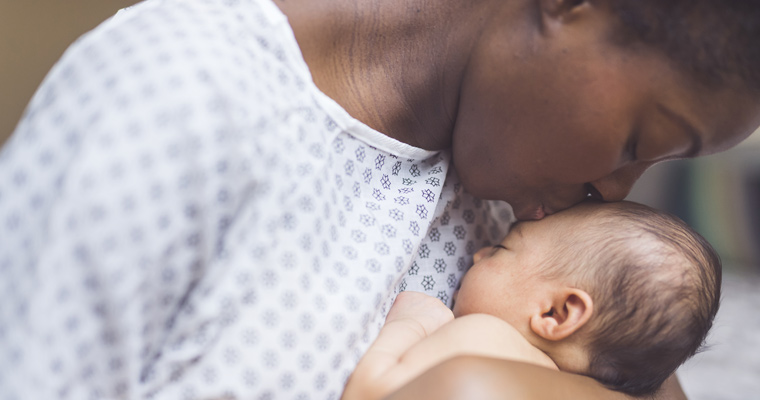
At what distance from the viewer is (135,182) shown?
657mm

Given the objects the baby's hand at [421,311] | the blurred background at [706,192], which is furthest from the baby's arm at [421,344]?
the blurred background at [706,192]

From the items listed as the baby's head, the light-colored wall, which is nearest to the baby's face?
the baby's head

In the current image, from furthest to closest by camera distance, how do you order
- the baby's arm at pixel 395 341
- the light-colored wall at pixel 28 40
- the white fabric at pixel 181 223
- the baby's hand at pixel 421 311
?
the light-colored wall at pixel 28 40 → the baby's hand at pixel 421 311 → the baby's arm at pixel 395 341 → the white fabric at pixel 181 223

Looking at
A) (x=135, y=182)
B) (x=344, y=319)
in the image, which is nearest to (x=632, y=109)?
(x=344, y=319)

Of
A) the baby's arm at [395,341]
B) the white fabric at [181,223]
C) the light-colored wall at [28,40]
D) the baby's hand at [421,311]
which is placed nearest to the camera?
the white fabric at [181,223]

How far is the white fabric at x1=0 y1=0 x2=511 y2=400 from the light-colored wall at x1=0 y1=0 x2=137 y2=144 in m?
1.66

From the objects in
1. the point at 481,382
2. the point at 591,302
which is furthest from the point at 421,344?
the point at 591,302

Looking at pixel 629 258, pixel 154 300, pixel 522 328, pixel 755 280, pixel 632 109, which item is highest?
pixel 632 109

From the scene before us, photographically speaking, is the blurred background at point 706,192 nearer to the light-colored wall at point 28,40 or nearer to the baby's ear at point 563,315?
the light-colored wall at point 28,40

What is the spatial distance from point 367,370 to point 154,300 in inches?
11.9

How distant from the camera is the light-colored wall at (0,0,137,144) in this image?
6.89ft

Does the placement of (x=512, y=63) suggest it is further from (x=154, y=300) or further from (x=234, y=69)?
(x=154, y=300)

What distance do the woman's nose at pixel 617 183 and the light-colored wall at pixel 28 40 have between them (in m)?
1.97

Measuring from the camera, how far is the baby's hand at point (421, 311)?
3.10ft
